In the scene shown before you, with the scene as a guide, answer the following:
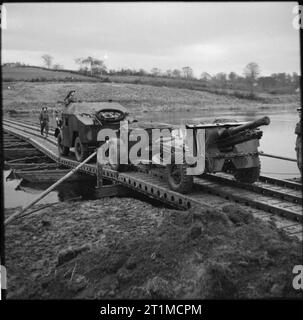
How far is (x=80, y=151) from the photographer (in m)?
13.2

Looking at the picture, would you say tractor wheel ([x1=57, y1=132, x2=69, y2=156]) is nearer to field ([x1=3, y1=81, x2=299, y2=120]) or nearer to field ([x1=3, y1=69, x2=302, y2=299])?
field ([x1=3, y1=69, x2=302, y2=299])

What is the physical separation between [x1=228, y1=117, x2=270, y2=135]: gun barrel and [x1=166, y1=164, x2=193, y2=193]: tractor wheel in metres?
1.16

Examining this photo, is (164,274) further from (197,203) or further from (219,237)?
(197,203)

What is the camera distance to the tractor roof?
12.9m

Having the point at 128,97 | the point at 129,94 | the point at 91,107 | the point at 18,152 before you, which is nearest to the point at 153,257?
the point at 91,107

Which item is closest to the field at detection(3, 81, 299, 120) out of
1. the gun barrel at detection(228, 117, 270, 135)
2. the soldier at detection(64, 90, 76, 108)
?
the soldier at detection(64, 90, 76, 108)

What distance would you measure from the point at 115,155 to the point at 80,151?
239 cm

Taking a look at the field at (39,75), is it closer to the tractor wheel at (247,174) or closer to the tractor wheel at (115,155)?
the tractor wheel at (115,155)

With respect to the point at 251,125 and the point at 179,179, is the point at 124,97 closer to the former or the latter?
the point at 179,179

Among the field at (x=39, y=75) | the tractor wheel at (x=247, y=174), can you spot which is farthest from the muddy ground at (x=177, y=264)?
the field at (x=39, y=75)

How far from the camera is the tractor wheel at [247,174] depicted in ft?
27.7

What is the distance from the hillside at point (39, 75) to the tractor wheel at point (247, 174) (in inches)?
1401
